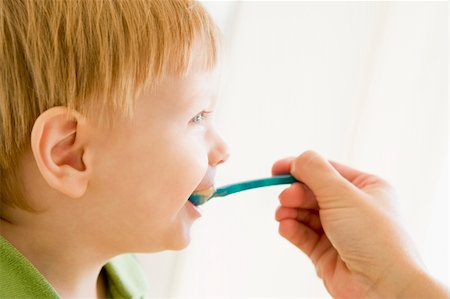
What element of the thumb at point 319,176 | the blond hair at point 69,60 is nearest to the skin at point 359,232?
the thumb at point 319,176

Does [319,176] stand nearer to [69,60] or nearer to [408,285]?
[408,285]

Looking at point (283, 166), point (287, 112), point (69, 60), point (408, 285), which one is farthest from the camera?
point (287, 112)

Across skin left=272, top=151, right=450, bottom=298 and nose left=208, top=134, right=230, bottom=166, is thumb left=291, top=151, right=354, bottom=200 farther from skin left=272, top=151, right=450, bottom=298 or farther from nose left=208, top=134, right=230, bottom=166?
nose left=208, top=134, right=230, bottom=166

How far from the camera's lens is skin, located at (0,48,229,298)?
0.65 metres

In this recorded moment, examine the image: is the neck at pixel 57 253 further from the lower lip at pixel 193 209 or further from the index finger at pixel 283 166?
the index finger at pixel 283 166

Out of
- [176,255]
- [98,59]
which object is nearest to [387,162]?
[176,255]

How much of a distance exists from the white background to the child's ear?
0.44m

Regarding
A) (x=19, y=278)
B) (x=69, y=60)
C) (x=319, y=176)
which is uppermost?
(x=69, y=60)

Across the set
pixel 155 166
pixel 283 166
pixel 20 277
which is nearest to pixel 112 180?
pixel 155 166

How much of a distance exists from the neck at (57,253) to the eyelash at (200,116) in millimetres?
213

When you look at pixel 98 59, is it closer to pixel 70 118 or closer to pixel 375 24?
pixel 70 118

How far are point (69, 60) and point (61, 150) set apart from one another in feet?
0.35

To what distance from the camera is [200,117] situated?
0.73 m

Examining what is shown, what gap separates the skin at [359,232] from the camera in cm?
74
